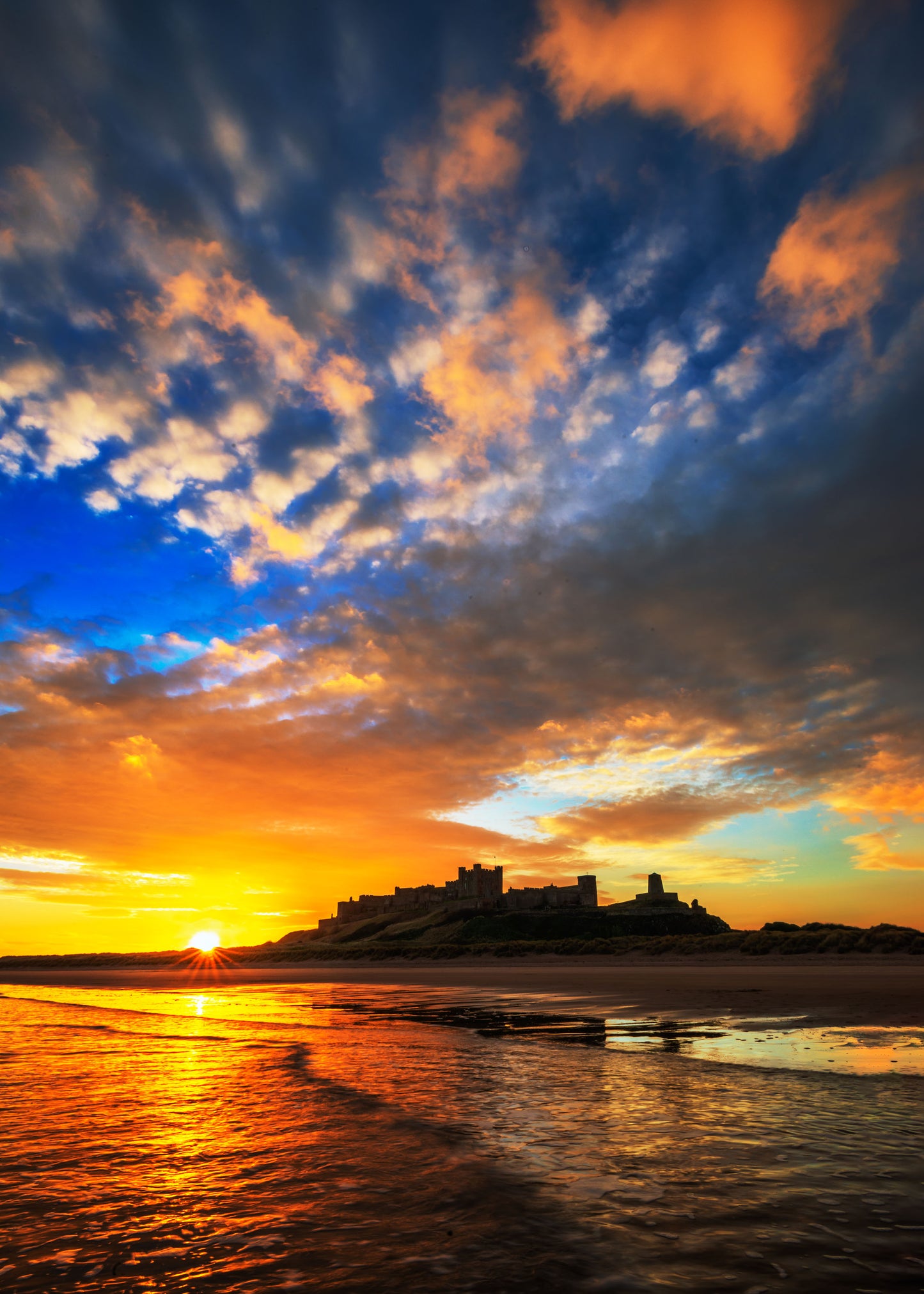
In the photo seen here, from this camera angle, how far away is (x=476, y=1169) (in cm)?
418

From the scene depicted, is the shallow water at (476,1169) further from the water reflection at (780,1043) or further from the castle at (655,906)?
the castle at (655,906)

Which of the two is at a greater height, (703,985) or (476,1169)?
(703,985)

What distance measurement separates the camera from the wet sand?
12875 millimetres

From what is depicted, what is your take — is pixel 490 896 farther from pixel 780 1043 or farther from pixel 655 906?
pixel 780 1043

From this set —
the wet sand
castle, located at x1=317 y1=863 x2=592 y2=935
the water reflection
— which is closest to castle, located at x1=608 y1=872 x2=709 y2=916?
castle, located at x1=317 y1=863 x2=592 y2=935

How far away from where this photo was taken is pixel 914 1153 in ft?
14.1

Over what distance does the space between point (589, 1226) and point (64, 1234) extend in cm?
254

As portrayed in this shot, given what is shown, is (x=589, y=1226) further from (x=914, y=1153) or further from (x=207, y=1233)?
(x=914, y=1153)

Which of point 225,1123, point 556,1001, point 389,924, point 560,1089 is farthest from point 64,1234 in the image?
point 389,924

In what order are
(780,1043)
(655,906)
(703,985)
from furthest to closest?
(655,906)
(703,985)
(780,1043)

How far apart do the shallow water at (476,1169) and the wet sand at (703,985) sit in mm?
4213

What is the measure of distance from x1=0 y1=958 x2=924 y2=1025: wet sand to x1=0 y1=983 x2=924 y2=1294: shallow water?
4.21 metres

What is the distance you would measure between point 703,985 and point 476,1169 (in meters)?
17.3

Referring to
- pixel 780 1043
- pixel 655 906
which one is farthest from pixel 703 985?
pixel 655 906
